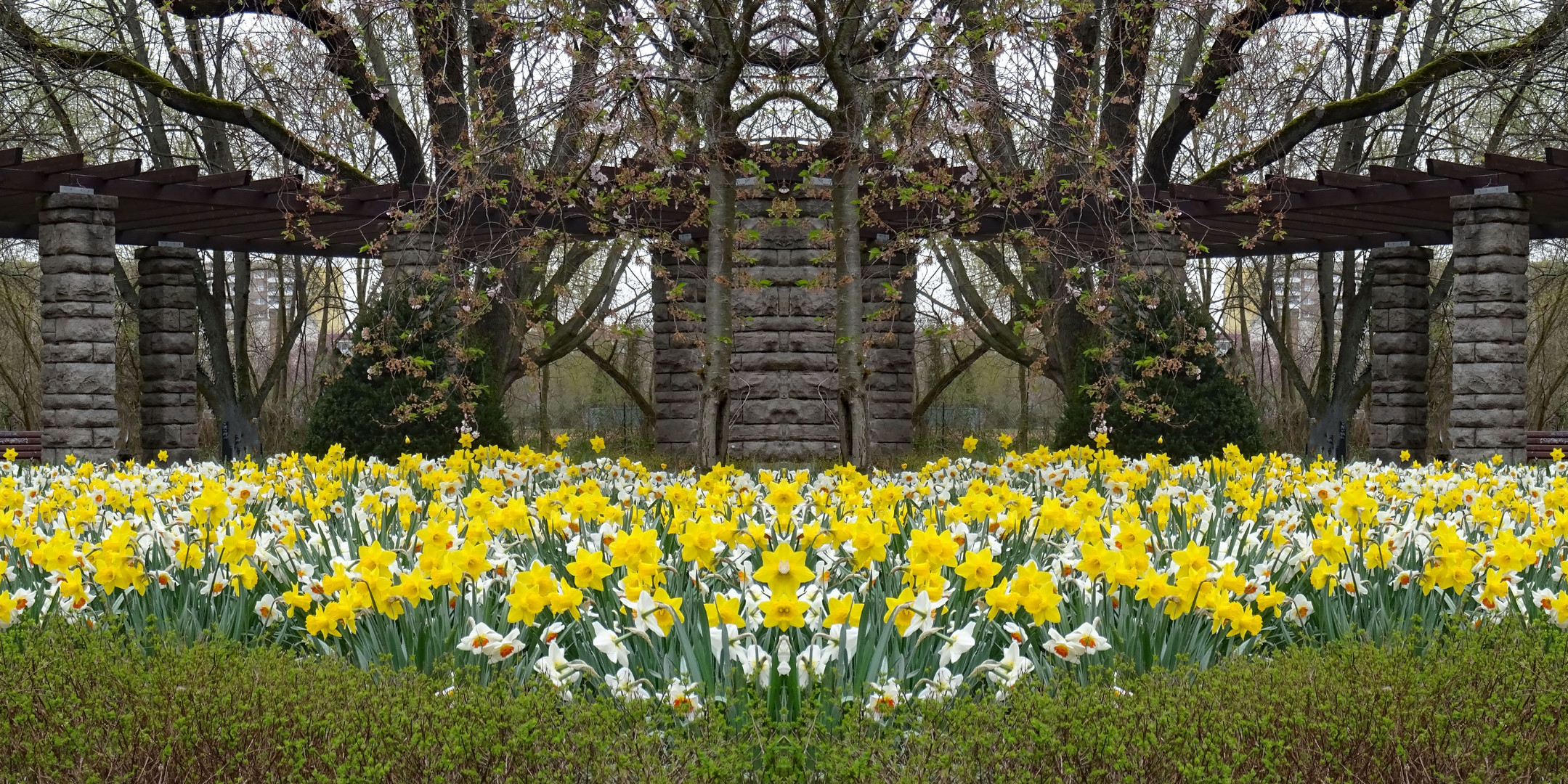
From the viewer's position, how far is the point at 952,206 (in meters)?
11.0

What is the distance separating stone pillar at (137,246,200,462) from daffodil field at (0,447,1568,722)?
10501 millimetres

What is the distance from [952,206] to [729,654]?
8.13m

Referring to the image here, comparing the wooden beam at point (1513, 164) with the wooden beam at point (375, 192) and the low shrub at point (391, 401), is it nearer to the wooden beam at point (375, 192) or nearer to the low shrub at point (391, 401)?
the low shrub at point (391, 401)

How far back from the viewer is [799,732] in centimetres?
302

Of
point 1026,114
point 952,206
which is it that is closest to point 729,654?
point 1026,114

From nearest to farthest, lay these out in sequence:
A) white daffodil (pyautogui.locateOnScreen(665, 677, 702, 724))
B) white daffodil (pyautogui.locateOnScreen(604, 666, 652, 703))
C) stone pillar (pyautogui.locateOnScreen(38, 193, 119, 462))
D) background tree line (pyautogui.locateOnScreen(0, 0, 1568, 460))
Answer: white daffodil (pyautogui.locateOnScreen(665, 677, 702, 724)) < white daffodil (pyautogui.locateOnScreen(604, 666, 652, 703)) < background tree line (pyautogui.locateOnScreen(0, 0, 1568, 460)) < stone pillar (pyautogui.locateOnScreen(38, 193, 119, 462))

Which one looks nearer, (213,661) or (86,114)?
(213,661)

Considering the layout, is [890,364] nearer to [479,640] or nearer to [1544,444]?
[1544,444]

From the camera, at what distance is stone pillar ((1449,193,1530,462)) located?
12539mm

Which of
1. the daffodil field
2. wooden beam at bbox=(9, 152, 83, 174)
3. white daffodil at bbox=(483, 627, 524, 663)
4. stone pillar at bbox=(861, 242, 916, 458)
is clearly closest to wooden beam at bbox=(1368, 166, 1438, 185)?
stone pillar at bbox=(861, 242, 916, 458)

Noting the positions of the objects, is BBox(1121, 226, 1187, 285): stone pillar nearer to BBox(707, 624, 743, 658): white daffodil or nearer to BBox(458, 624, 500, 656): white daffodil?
BBox(707, 624, 743, 658): white daffodil

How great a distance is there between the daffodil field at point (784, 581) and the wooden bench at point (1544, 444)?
420 inches

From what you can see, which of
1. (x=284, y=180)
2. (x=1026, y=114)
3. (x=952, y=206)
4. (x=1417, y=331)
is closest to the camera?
(x=1026, y=114)

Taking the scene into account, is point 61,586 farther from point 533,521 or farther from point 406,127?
point 406,127
